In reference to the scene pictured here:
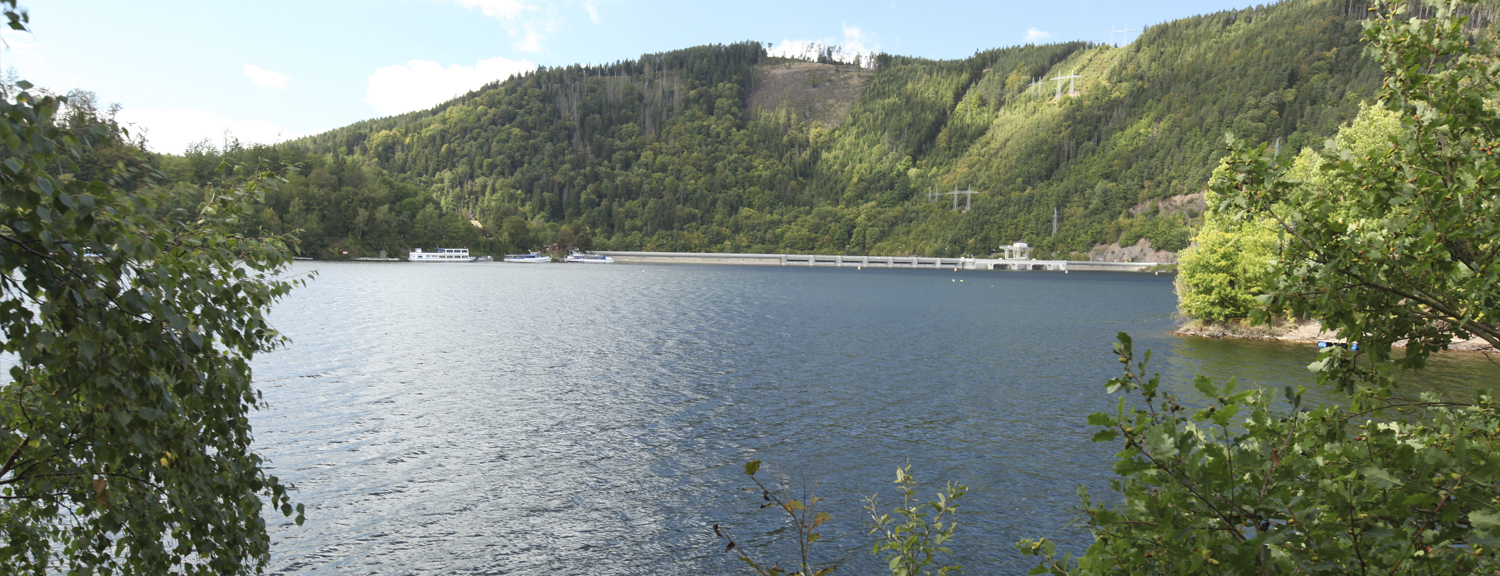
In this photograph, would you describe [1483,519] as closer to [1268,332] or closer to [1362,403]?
[1362,403]

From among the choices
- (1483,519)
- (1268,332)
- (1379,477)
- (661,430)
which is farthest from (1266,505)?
(1268,332)

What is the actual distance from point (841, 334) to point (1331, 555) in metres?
56.9

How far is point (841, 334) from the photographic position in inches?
2421

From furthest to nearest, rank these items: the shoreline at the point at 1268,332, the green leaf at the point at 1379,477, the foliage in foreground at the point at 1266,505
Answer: the shoreline at the point at 1268,332, the foliage in foreground at the point at 1266,505, the green leaf at the point at 1379,477

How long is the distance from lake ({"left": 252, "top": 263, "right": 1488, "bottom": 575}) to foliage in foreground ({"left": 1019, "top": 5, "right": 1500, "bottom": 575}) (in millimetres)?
802

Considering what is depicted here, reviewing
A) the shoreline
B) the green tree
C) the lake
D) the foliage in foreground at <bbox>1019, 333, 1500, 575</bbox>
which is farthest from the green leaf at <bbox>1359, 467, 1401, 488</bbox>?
the shoreline

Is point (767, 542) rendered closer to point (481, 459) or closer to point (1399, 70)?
point (481, 459)

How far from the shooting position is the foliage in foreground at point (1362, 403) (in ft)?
15.3

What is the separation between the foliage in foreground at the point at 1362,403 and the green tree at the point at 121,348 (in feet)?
18.8

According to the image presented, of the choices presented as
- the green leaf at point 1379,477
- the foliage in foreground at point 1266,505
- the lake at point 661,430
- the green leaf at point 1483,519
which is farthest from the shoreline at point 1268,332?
the green leaf at point 1483,519

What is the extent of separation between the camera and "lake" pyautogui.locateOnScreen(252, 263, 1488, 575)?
18562mm

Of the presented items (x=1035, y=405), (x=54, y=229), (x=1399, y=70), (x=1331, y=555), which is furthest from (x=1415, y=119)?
(x=1035, y=405)

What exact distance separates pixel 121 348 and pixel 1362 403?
9.61 meters

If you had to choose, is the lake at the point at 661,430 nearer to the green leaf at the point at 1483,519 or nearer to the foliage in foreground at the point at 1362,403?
the foliage in foreground at the point at 1362,403
